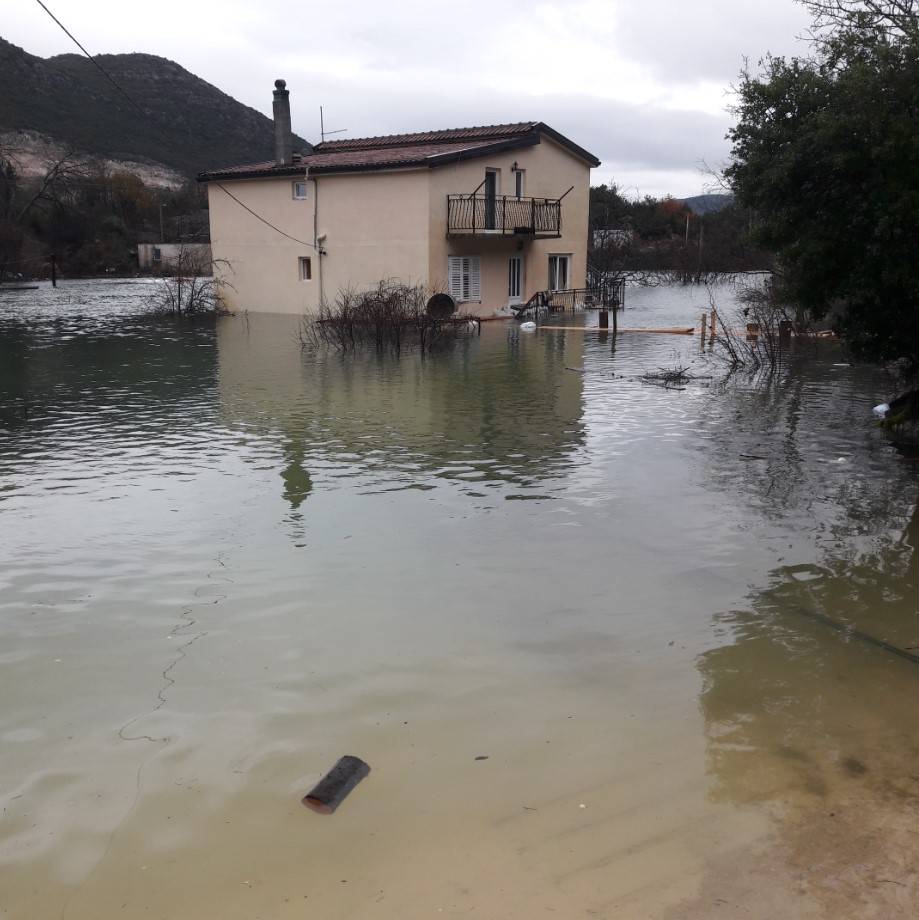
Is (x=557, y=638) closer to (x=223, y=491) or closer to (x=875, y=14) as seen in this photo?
(x=223, y=491)

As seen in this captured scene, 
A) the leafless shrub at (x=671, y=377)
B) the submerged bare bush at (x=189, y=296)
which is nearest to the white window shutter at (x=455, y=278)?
the submerged bare bush at (x=189, y=296)

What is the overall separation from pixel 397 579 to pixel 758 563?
3007mm

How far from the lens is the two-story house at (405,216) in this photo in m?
28.0

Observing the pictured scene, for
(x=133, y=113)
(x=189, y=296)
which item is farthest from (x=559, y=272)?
(x=133, y=113)

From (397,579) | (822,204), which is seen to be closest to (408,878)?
(397,579)

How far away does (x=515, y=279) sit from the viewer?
32.2 m

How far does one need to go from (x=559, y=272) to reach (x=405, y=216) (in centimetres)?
860

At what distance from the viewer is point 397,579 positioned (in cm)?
723

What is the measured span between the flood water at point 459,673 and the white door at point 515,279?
20330 mm

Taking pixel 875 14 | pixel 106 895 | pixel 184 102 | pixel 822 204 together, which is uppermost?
pixel 184 102

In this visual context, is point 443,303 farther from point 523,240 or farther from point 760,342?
point 760,342

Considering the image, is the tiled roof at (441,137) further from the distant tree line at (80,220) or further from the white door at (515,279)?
→ the distant tree line at (80,220)

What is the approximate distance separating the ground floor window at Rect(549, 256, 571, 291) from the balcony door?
4.84 m

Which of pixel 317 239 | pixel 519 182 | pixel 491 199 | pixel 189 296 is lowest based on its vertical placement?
pixel 189 296
